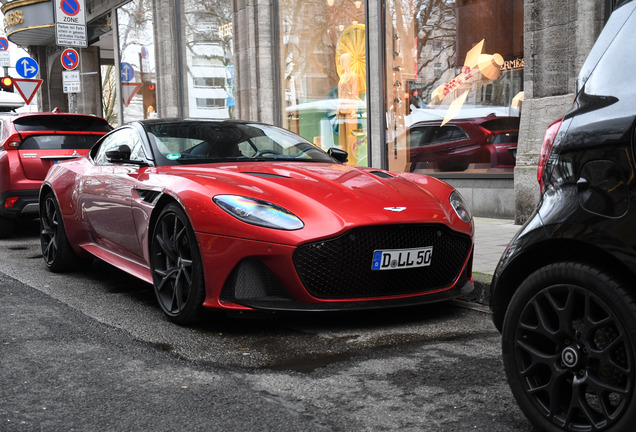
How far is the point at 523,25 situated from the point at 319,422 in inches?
312

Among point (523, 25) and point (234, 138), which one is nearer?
→ point (234, 138)

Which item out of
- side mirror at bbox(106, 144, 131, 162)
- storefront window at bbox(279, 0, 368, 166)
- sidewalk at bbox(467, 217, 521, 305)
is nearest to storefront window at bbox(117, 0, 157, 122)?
storefront window at bbox(279, 0, 368, 166)

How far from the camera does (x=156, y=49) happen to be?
62.2 ft

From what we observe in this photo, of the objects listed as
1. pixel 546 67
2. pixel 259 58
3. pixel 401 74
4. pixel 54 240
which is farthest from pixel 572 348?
pixel 259 58

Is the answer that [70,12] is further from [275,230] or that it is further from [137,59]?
[275,230]

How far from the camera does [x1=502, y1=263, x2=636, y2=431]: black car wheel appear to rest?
2.27 m

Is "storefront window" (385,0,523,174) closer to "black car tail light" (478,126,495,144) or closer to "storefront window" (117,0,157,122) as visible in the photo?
"black car tail light" (478,126,495,144)

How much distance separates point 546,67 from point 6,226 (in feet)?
22.7

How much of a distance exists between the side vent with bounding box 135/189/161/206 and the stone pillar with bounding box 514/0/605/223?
16.5 feet

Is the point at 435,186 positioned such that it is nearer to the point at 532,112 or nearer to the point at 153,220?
the point at 153,220

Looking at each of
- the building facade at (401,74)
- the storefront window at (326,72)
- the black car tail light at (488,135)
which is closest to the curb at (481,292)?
the building facade at (401,74)

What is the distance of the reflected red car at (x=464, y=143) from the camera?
32.2 ft

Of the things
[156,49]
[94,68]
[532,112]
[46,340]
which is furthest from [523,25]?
[94,68]

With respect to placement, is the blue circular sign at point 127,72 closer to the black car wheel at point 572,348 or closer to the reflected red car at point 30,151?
the reflected red car at point 30,151
